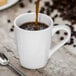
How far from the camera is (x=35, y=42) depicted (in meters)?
0.74

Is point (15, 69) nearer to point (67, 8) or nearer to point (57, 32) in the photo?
point (57, 32)

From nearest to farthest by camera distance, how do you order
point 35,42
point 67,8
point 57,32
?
point 35,42
point 57,32
point 67,8

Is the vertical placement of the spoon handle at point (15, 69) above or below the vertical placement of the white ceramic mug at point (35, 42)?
below

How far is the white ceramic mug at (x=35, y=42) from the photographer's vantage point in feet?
2.39

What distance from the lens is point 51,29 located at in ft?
2.46

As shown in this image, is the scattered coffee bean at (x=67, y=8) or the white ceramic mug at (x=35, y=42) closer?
the white ceramic mug at (x=35, y=42)

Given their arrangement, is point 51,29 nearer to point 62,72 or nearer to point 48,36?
point 48,36

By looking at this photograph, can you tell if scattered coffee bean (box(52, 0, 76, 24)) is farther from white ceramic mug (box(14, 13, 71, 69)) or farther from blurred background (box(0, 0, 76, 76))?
white ceramic mug (box(14, 13, 71, 69))

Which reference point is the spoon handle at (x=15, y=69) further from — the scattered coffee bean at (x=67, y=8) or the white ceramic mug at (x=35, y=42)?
the scattered coffee bean at (x=67, y=8)

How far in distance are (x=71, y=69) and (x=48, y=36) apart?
13 cm

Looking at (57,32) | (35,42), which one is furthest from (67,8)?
(35,42)

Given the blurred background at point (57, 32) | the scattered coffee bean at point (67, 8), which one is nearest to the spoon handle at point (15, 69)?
the blurred background at point (57, 32)

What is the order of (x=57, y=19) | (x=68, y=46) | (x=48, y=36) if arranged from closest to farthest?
1. (x=48, y=36)
2. (x=68, y=46)
3. (x=57, y=19)


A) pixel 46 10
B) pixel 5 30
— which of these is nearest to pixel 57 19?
pixel 46 10
